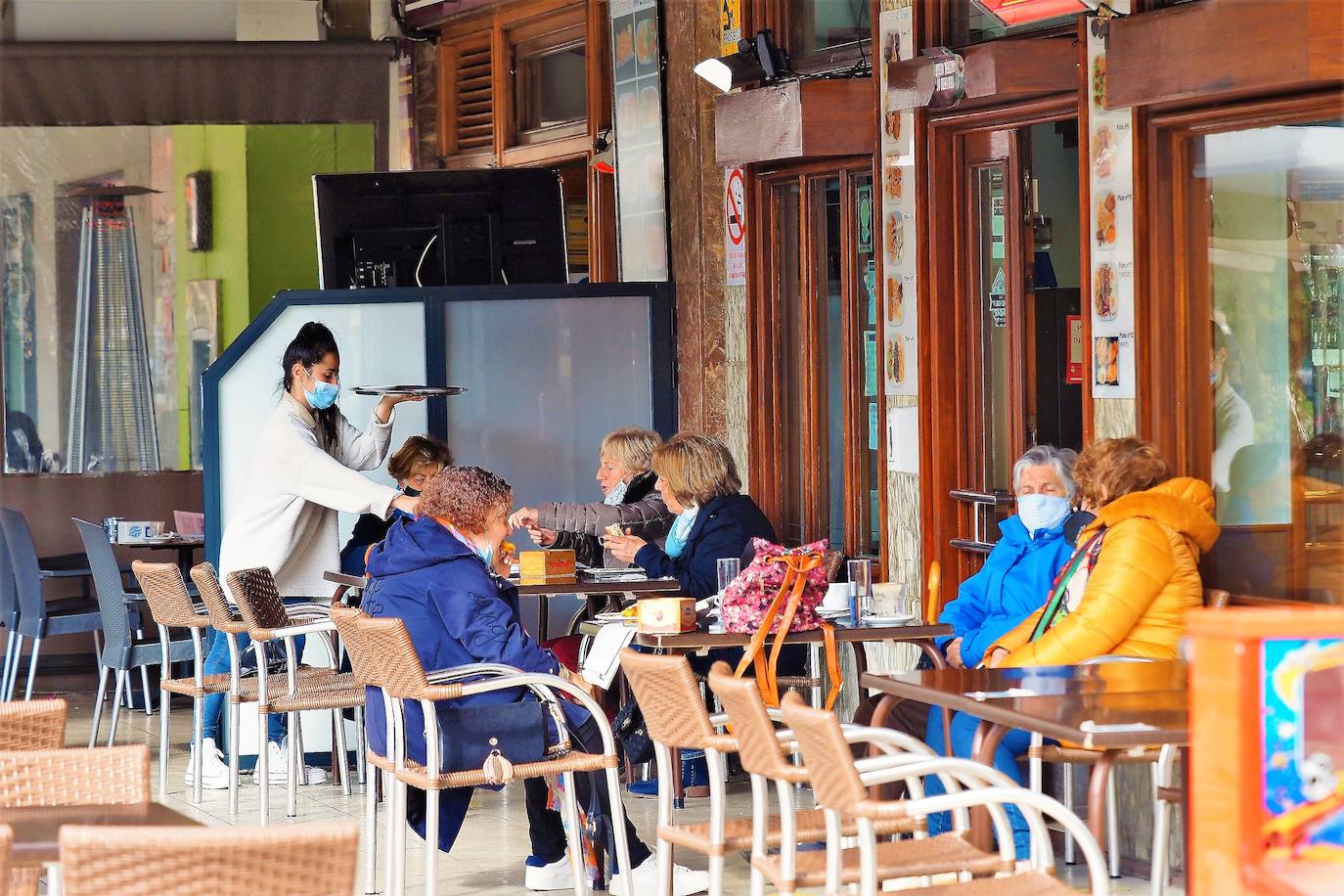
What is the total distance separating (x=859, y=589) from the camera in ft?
19.0

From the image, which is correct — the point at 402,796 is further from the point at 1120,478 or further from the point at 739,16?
the point at 739,16

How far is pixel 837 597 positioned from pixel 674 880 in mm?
1092

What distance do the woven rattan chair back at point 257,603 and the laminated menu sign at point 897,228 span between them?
2.44m

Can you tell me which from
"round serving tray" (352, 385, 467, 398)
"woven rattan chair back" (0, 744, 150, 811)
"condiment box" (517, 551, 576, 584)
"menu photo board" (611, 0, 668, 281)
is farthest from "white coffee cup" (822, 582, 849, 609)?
"menu photo board" (611, 0, 668, 281)

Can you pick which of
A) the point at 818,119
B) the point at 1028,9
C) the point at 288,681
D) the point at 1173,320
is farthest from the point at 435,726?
the point at 818,119

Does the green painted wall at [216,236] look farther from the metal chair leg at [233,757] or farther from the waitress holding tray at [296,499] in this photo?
the metal chair leg at [233,757]

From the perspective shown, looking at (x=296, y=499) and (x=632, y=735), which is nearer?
(x=632, y=735)

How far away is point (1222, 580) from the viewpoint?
570 centimetres

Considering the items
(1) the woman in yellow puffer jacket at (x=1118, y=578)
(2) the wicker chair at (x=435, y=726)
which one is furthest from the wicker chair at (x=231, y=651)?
(1) the woman in yellow puffer jacket at (x=1118, y=578)

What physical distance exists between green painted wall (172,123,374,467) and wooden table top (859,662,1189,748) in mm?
7269

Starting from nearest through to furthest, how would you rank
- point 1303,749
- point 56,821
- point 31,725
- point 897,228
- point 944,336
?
point 1303,749 → point 56,821 → point 31,725 → point 944,336 → point 897,228

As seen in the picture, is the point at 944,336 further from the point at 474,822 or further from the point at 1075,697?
the point at 1075,697

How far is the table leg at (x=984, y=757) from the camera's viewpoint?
4227mm

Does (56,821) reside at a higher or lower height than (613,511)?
lower
